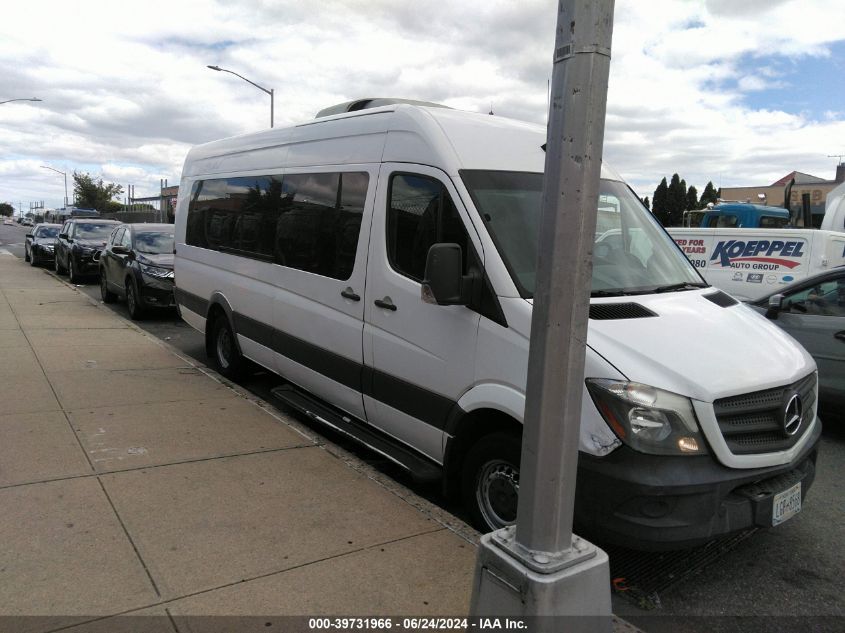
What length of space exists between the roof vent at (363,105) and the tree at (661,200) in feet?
142

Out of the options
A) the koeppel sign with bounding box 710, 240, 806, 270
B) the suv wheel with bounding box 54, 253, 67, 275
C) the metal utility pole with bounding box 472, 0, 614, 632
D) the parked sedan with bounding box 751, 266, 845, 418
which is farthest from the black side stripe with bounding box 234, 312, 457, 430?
the suv wheel with bounding box 54, 253, 67, 275

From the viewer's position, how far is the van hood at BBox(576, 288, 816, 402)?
9.83 ft

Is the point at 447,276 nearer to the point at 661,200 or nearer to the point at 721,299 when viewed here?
the point at 721,299

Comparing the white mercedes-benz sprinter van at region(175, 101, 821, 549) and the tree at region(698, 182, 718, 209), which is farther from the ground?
the tree at region(698, 182, 718, 209)

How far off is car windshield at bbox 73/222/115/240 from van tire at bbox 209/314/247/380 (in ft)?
39.2

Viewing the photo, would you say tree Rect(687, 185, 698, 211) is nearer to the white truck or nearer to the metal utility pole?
the white truck

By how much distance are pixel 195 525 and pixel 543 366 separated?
2323 mm

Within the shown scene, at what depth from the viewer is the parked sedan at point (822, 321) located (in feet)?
18.9

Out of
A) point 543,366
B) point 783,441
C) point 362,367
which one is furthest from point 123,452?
point 783,441

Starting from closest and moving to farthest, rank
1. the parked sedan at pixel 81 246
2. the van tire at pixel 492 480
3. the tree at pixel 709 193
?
the van tire at pixel 492 480, the parked sedan at pixel 81 246, the tree at pixel 709 193

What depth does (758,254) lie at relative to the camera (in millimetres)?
10500

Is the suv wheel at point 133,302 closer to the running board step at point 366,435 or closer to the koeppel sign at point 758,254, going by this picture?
the running board step at point 366,435

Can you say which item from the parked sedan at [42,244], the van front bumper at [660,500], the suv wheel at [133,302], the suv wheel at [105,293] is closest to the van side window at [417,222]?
the van front bumper at [660,500]

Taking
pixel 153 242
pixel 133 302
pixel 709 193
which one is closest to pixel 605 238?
pixel 133 302
